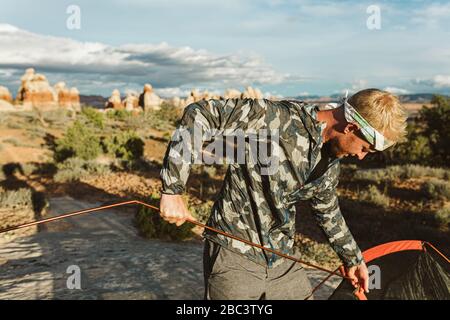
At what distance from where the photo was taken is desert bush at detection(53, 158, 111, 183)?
36.6ft

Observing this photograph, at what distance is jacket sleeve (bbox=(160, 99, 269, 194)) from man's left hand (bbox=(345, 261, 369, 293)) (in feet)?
4.53

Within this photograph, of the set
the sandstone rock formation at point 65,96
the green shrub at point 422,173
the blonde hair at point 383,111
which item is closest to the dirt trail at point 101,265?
the blonde hair at point 383,111

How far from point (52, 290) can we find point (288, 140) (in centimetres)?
341

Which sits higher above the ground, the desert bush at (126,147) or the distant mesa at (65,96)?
the distant mesa at (65,96)

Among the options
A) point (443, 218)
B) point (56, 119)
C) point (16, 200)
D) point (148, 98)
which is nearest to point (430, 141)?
point (443, 218)

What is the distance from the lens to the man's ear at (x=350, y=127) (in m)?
1.97

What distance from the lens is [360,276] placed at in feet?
8.96

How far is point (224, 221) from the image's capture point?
217cm

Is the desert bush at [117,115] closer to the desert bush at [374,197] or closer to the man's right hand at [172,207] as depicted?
the desert bush at [374,197]

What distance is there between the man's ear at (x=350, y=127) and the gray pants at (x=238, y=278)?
2.73ft

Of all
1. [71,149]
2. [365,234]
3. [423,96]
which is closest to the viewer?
[365,234]

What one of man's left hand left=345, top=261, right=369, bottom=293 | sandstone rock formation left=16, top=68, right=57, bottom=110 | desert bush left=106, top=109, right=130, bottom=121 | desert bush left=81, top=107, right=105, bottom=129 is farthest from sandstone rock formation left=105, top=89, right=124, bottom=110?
man's left hand left=345, top=261, right=369, bottom=293
